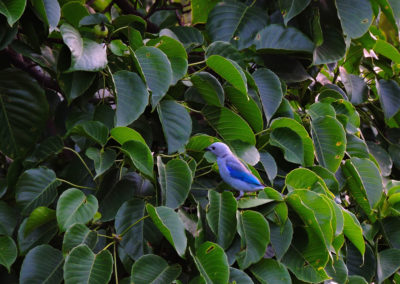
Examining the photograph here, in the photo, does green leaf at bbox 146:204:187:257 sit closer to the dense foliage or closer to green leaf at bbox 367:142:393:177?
the dense foliage

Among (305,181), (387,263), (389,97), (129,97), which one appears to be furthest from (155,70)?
(389,97)

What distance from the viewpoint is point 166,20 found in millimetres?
2545

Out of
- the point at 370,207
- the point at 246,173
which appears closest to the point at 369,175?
the point at 370,207

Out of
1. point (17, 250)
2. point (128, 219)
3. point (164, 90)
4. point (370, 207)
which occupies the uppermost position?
point (164, 90)

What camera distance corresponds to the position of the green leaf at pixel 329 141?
6.63 ft

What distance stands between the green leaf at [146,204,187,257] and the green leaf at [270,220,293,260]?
0.31m

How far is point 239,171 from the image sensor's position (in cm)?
169

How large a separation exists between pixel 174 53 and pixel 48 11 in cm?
41

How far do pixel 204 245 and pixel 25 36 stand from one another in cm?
90

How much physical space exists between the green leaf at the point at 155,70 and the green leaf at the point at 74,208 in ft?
1.15

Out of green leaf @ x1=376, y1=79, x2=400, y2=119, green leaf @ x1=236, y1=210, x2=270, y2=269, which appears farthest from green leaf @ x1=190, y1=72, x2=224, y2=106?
green leaf @ x1=376, y1=79, x2=400, y2=119

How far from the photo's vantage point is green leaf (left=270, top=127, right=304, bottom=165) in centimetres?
193

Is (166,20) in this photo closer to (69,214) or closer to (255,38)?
(255,38)

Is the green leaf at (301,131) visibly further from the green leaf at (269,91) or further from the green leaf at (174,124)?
the green leaf at (174,124)
